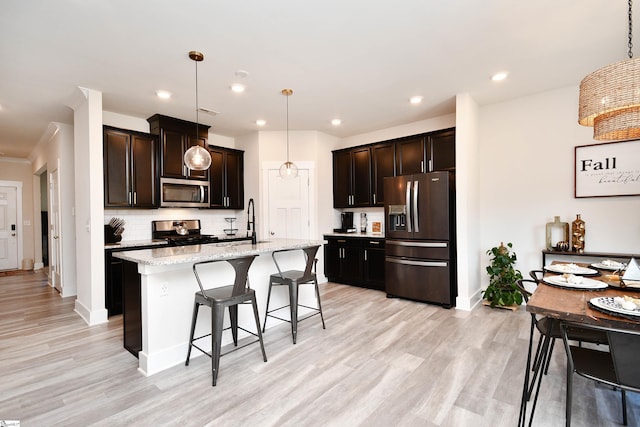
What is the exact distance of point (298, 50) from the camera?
114 inches

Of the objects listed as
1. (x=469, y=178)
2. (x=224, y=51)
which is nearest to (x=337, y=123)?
(x=469, y=178)

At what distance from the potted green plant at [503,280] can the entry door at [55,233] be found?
651 centimetres

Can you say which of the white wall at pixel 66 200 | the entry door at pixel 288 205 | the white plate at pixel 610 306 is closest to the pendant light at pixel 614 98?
the white plate at pixel 610 306

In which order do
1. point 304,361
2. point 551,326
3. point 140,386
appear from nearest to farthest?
point 551,326, point 140,386, point 304,361

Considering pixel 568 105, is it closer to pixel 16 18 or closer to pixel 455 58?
pixel 455 58

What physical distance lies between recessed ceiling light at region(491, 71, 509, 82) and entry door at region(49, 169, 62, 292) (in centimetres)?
637

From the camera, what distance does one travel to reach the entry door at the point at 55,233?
513 cm

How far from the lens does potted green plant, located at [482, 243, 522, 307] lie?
3961mm

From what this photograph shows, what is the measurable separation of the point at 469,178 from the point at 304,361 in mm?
3057

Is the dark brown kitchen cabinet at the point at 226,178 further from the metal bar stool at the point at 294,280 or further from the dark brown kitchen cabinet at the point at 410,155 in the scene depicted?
the dark brown kitchen cabinet at the point at 410,155

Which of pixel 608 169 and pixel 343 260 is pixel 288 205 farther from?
pixel 608 169

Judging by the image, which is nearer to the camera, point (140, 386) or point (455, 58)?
point (140, 386)

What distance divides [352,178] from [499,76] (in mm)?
2798

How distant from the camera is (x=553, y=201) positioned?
3.96 metres
